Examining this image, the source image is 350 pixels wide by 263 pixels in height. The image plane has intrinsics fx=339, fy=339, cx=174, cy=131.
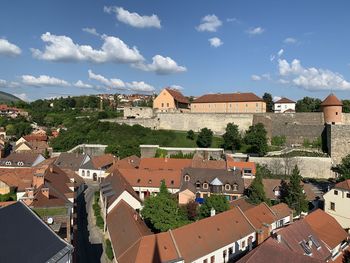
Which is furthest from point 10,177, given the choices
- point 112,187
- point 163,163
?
point 163,163

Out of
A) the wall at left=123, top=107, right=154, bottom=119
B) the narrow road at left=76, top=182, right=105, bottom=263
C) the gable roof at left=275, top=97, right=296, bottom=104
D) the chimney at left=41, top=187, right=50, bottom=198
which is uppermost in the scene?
the gable roof at left=275, top=97, right=296, bottom=104

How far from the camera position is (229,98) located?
184 ft

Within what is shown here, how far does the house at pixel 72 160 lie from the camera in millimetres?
45250

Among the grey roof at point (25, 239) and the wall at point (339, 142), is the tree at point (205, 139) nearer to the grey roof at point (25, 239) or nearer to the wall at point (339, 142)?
the wall at point (339, 142)

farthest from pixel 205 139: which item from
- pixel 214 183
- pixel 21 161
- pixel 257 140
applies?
pixel 21 161

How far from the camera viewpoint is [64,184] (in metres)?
29.2

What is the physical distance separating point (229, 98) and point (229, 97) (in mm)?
317

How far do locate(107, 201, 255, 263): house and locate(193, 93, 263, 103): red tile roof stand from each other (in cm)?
3286

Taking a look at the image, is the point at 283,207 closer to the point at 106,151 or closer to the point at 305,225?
the point at 305,225

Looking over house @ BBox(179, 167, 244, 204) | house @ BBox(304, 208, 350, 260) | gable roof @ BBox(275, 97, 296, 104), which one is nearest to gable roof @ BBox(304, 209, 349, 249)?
house @ BBox(304, 208, 350, 260)

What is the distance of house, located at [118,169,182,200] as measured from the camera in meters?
34.3

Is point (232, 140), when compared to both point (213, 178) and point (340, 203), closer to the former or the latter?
point (213, 178)

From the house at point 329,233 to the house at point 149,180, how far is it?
1460cm

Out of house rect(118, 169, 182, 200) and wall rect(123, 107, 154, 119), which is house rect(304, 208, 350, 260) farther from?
wall rect(123, 107, 154, 119)
